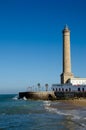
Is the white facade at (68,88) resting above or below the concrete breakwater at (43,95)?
above

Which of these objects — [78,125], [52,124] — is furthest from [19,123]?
[78,125]

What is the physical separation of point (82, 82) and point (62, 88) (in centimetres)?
652

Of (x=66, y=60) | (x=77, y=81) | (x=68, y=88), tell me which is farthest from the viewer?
(x=77, y=81)

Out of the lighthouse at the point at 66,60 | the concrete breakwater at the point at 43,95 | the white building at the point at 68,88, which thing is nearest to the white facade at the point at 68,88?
the white building at the point at 68,88

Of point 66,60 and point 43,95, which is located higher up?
point 66,60

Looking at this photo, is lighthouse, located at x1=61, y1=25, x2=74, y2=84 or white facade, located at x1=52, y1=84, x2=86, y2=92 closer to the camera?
white facade, located at x1=52, y1=84, x2=86, y2=92

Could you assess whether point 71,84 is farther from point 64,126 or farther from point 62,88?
point 64,126

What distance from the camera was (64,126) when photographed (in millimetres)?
26578

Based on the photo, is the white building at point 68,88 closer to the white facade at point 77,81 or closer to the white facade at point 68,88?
the white facade at point 68,88

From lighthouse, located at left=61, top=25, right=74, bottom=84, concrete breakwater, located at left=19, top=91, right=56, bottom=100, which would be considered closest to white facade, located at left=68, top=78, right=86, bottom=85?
lighthouse, located at left=61, top=25, right=74, bottom=84

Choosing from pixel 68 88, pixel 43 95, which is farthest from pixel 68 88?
pixel 43 95

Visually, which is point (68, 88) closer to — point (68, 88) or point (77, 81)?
point (68, 88)

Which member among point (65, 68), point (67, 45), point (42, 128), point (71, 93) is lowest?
point (42, 128)

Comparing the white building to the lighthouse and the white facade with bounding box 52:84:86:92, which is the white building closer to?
the white facade with bounding box 52:84:86:92
